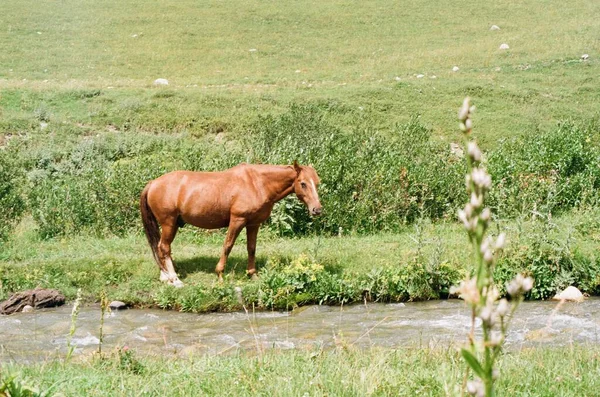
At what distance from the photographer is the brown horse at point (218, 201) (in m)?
13.7

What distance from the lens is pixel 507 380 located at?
20.3 feet

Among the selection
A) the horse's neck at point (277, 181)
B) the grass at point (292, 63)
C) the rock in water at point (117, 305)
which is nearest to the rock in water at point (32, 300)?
the rock in water at point (117, 305)

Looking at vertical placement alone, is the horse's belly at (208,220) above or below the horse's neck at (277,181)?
below

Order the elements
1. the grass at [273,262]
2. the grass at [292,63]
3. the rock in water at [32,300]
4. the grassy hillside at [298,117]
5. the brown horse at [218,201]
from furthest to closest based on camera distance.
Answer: the grass at [292,63] → the grassy hillside at [298,117] → the brown horse at [218,201] → the grass at [273,262] → the rock in water at [32,300]

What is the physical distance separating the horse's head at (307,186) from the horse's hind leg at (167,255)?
263 centimetres

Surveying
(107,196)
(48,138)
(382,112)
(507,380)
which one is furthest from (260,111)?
(507,380)

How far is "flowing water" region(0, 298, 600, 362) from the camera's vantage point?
10555 millimetres

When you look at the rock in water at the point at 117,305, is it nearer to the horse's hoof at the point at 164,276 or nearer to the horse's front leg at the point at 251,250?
the horse's hoof at the point at 164,276

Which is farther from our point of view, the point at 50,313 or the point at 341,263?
the point at 341,263

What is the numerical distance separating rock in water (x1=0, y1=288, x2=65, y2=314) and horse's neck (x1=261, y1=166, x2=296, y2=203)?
4.30 meters

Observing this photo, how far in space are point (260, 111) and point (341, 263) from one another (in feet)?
55.3

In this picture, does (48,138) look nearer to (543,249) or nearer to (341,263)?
(341,263)

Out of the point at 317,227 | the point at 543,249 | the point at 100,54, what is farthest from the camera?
the point at 100,54

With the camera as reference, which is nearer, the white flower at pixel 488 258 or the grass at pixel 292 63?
the white flower at pixel 488 258
